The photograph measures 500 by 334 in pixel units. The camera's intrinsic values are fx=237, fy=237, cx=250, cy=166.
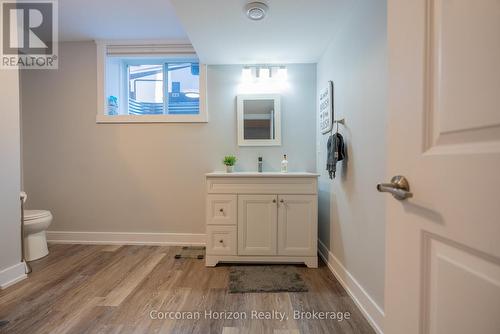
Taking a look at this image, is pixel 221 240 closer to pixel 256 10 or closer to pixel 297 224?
pixel 297 224

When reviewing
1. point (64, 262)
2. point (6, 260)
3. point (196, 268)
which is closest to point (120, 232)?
point (64, 262)

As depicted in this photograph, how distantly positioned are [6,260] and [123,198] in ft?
3.64

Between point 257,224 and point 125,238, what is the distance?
5.56 feet

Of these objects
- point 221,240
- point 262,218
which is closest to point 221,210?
point 221,240

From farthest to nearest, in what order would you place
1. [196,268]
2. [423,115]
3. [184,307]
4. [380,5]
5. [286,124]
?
1. [286,124]
2. [196,268]
3. [184,307]
4. [380,5]
5. [423,115]

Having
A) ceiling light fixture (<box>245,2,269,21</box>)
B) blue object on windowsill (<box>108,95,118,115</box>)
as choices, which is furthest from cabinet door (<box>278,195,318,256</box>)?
blue object on windowsill (<box>108,95,118,115</box>)

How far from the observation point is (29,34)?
2605mm

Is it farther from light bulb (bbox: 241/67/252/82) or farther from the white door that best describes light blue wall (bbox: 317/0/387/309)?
light bulb (bbox: 241/67/252/82)

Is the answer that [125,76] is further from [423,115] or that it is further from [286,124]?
[423,115]

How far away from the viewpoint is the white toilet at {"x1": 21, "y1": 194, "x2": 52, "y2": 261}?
2.21 meters

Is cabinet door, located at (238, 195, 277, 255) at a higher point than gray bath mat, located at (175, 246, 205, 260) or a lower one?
higher

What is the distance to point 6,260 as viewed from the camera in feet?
6.06

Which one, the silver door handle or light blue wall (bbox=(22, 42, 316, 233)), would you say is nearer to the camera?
the silver door handle

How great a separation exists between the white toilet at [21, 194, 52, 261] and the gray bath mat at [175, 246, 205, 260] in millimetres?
1324
